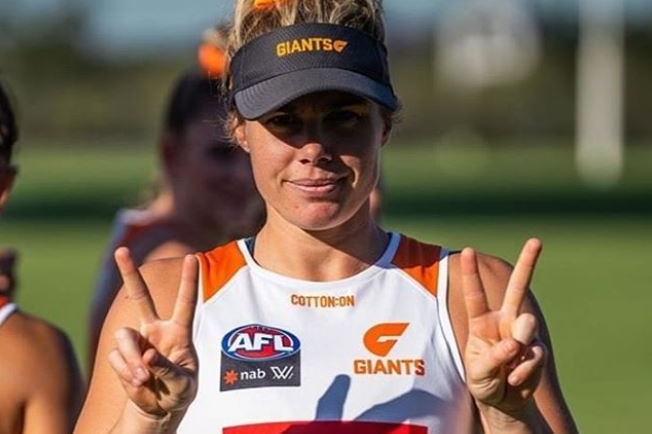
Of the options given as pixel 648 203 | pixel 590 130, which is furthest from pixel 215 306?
pixel 590 130

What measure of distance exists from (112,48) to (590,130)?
19.3 meters

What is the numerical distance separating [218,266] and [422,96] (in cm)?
6562

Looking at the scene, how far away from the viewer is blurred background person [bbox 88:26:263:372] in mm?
7113

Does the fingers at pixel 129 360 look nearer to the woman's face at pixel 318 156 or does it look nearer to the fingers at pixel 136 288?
the fingers at pixel 136 288

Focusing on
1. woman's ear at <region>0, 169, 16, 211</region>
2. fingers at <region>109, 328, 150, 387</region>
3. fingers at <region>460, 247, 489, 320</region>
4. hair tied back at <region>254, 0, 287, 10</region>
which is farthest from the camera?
woman's ear at <region>0, 169, 16, 211</region>

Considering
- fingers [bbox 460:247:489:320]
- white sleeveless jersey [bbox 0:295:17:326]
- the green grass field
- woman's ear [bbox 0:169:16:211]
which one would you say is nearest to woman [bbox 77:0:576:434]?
fingers [bbox 460:247:489:320]

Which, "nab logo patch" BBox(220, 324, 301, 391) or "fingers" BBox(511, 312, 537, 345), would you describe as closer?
"fingers" BBox(511, 312, 537, 345)

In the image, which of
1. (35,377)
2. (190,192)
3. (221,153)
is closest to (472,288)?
(35,377)

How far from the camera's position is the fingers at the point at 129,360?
161 inches

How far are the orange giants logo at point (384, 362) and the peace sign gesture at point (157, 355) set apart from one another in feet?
1.27

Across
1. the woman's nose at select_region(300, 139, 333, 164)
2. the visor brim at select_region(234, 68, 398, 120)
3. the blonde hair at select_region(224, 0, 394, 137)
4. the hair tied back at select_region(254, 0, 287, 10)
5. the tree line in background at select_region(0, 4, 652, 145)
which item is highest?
the tree line in background at select_region(0, 4, 652, 145)

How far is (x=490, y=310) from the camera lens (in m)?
4.22

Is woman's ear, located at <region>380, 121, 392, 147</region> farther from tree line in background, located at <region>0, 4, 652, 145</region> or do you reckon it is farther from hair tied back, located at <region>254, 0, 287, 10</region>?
tree line in background, located at <region>0, 4, 652, 145</region>

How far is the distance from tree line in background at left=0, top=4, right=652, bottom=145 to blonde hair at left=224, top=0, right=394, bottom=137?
201 feet
